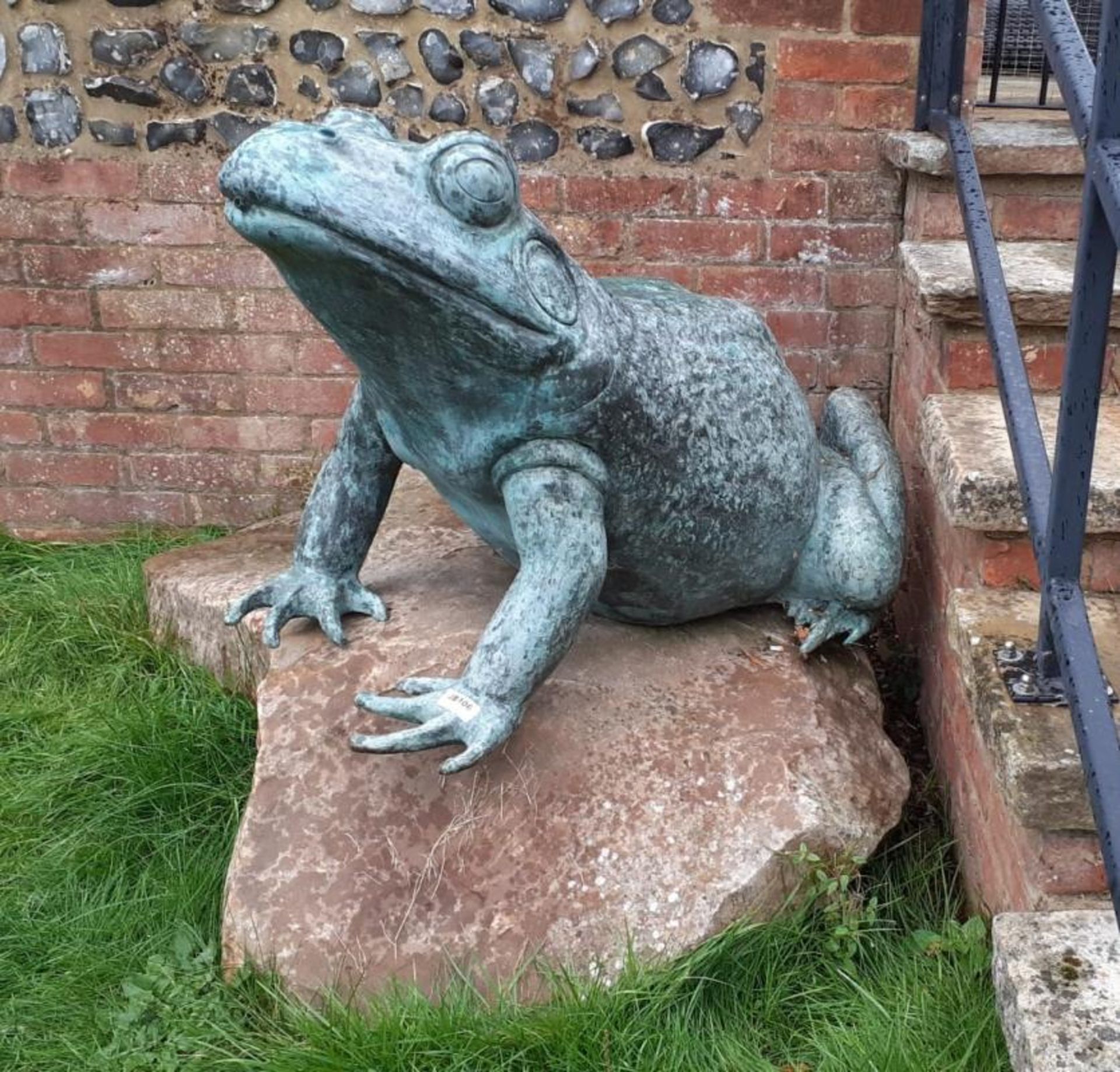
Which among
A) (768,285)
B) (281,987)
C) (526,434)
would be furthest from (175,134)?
(281,987)

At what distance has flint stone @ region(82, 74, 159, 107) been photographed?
134 inches

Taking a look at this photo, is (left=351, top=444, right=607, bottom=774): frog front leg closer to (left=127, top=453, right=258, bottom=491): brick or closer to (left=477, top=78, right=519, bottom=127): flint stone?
(left=477, top=78, right=519, bottom=127): flint stone

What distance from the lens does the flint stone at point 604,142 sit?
131 inches

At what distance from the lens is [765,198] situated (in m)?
3.36

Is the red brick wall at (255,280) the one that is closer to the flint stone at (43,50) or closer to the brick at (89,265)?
the brick at (89,265)

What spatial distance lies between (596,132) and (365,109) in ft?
1.93

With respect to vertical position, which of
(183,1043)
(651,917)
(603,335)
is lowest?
(183,1043)

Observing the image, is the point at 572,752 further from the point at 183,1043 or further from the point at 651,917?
the point at 183,1043

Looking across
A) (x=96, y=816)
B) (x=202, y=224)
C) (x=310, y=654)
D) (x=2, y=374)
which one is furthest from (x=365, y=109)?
(x=96, y=816)

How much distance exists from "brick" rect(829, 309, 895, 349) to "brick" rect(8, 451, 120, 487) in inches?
81.2

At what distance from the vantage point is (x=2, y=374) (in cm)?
373

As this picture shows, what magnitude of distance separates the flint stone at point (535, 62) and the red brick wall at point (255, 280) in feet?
0.66

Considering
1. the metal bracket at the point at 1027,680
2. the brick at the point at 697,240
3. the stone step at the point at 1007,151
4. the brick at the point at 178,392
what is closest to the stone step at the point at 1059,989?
the metal bracket at the point at 1027,680

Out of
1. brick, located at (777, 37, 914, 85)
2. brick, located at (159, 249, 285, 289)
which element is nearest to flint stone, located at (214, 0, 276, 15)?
brick, located at (159, 249, 285, 289)
